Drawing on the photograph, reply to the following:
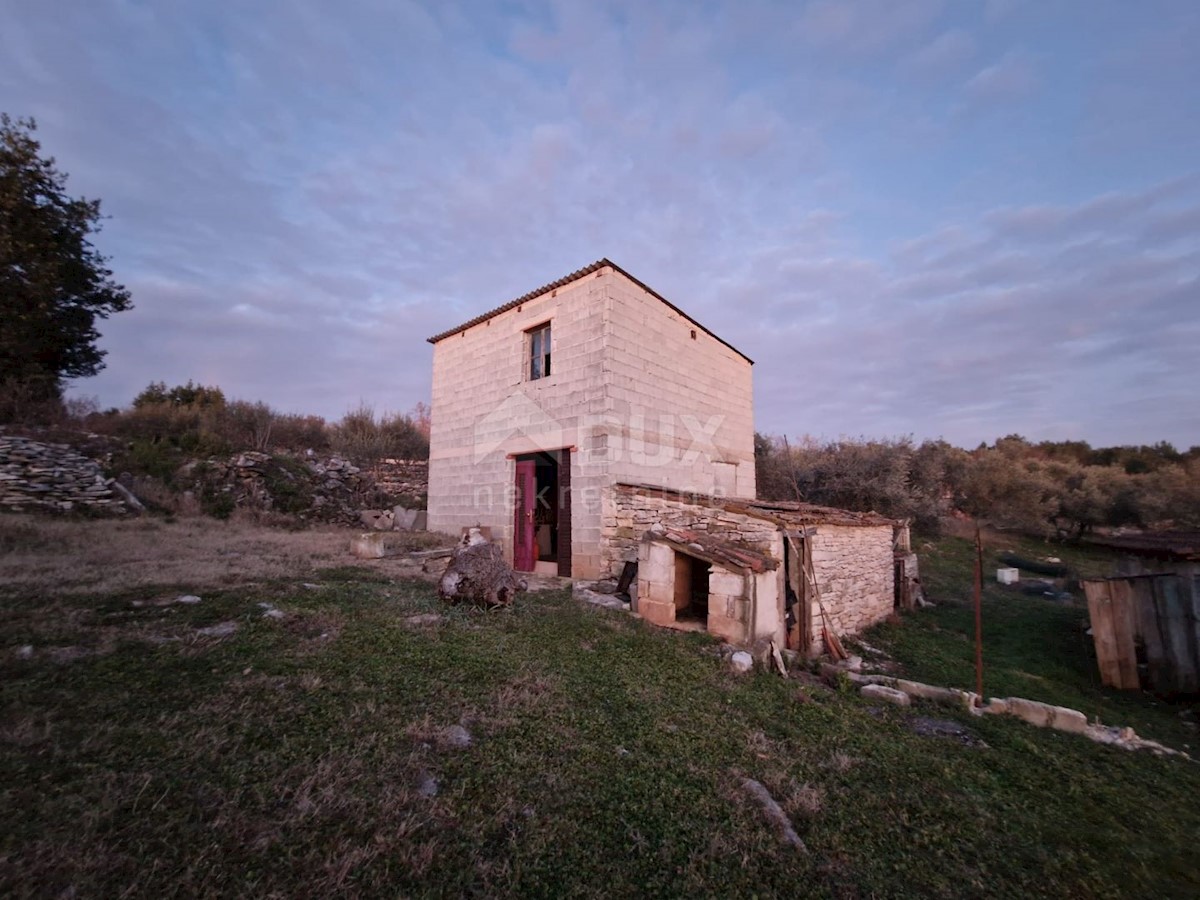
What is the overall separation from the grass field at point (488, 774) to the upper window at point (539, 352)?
6806 mm

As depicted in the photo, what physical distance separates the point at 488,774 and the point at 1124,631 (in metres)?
9.76

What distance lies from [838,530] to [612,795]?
8.06 metres

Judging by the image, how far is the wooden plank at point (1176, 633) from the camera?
260 inches

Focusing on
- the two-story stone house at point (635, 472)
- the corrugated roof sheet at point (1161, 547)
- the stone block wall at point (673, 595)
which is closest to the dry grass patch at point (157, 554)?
the two-story stone house at point (635, 472)

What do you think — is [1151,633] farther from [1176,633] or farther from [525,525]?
[525,525]

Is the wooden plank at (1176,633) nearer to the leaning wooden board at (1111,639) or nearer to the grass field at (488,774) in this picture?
the leaning wooden board at (1111,639)

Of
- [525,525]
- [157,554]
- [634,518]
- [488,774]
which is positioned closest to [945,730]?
[488,774]

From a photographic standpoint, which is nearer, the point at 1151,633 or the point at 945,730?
the point at 945,730

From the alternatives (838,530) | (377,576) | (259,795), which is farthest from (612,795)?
(838,530)

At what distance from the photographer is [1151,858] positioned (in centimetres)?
313

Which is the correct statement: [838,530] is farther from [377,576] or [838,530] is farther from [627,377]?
[377,576]

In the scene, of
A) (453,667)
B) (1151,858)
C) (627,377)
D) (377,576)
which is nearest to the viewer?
(1151,858)

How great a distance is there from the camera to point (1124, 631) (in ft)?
23.9

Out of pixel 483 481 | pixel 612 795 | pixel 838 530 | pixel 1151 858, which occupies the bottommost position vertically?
pixel 1151 858
